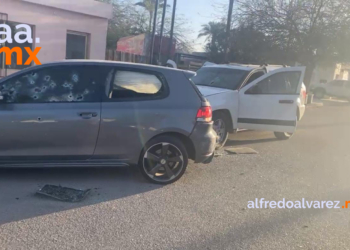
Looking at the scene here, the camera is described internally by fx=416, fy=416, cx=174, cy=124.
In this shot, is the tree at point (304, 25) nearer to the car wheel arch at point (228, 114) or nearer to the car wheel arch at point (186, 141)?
the car wheel arch at point (228, 114)

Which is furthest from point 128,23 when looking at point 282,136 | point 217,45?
point 282,136

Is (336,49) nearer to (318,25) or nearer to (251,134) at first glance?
(318,25)

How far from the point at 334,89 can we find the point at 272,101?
78.4 ft

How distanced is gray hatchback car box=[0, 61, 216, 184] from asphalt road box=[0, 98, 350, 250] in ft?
1.19

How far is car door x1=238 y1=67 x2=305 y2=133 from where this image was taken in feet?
30.3

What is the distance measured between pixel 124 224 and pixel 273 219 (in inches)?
70.5

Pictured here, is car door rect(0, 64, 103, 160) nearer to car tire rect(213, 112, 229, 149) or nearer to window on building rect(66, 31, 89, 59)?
car tire rect(213, 112, 229, 149)

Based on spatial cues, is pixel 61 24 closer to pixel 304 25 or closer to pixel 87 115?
pixel 87 115

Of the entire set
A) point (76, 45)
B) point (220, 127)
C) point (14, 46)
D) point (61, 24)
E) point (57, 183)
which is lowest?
point (57, 183)

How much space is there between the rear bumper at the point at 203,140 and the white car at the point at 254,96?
2.53 meters

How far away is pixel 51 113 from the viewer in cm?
539

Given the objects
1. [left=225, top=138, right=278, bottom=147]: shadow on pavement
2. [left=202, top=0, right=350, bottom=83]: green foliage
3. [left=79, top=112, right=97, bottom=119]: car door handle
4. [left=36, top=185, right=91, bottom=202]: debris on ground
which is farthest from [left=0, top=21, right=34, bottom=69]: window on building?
[left=202, top=0, right=350, bottom=83]: green foliage

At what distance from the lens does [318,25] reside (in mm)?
20531

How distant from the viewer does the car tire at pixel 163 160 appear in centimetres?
585
